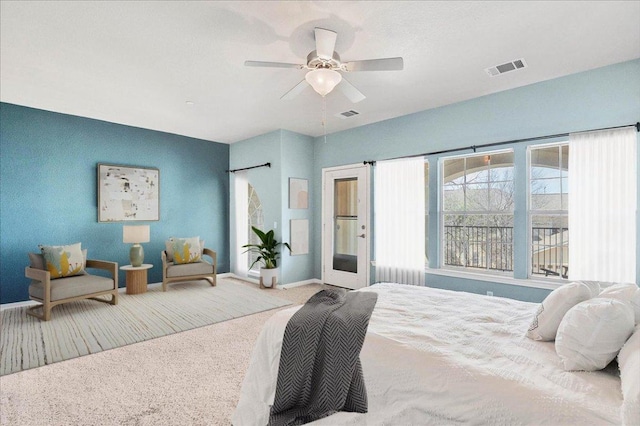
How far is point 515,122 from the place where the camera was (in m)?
3.69

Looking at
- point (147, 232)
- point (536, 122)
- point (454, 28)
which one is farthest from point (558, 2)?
point (147, 232)

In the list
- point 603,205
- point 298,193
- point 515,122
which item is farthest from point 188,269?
point 603,205

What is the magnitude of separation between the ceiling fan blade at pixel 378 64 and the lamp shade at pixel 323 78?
117 mm

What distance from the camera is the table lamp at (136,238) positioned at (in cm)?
491

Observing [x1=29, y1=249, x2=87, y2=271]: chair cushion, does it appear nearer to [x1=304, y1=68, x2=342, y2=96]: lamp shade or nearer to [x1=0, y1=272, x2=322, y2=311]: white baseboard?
[x1=0, y1=272, x2=322, y2=311]: white baseboard

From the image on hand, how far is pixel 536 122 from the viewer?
355 cm

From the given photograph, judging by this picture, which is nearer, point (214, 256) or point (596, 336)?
point (596, 336)

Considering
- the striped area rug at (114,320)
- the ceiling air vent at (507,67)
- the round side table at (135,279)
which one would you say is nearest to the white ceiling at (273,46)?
the ceiling air vent at (507,67)

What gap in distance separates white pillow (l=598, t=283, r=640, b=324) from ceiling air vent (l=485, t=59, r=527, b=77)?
2255 millimetres

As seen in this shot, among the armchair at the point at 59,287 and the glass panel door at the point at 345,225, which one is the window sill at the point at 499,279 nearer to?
the glass panel door at the point at 345,225

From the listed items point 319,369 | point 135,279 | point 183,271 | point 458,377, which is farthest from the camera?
point 183,271

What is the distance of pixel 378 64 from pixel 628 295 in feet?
6.68

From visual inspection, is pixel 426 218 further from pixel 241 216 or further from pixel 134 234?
pixel 134 234

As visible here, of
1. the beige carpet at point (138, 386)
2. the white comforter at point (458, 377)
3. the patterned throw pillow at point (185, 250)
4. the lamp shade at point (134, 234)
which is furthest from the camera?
the patterned throw pillow at point (185, 250)
